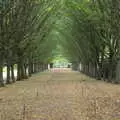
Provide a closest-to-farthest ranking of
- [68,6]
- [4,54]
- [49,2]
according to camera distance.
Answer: [4,54]
[49,2]
[68,6]

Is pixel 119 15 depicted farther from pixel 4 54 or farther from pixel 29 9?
pixel 4 54

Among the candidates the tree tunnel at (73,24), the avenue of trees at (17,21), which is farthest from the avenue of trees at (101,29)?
the avenue of trees at (17,21)

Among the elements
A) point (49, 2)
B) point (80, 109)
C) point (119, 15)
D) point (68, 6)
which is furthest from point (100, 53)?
point (80, 109)

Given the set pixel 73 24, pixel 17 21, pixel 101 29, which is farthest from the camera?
pixel 73 24

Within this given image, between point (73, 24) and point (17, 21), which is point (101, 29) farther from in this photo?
point (17, 21)

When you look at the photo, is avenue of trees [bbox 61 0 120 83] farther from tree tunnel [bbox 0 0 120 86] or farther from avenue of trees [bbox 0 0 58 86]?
avenue of trees [bbox 0 0 58 86]

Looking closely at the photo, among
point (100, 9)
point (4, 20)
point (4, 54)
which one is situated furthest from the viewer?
point (100, 9)

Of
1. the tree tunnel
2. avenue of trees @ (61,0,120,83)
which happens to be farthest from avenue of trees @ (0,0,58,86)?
avenue of trees @ (61,0,120,83)

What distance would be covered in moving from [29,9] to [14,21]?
79.3 inches

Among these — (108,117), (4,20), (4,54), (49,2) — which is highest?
(49,2)

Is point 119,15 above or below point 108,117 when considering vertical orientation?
above

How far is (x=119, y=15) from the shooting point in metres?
25.0

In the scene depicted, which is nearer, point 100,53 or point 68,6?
point 68,6

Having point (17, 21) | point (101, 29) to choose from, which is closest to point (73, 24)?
point (101, 29)
